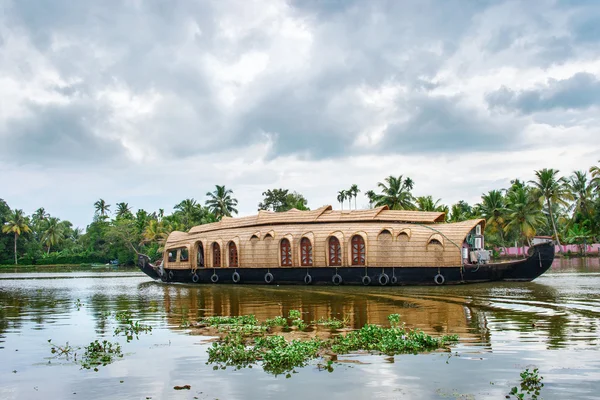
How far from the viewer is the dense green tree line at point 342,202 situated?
4616 cm

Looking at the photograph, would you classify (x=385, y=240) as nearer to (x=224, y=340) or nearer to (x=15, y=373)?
(x=224, y=340)

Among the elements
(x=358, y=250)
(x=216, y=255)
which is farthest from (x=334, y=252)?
(x=216, y=255)

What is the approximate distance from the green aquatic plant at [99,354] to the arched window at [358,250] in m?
14.3

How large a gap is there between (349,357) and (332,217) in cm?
1663

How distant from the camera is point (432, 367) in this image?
7.64 meters

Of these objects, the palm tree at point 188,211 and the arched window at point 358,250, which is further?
the palm tree at point 188,211

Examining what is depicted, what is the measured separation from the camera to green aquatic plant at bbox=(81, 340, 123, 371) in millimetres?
8461

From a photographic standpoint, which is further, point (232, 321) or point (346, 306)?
point (346, 306)

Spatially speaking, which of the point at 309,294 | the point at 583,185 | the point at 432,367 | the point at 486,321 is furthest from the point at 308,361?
the point at 583,185

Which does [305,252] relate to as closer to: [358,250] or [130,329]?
[358,250]

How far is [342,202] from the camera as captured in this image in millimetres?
69688

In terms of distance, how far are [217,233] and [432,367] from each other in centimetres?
2095

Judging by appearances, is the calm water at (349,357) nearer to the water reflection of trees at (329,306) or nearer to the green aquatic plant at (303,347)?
the water reflection of trees at (329,306)

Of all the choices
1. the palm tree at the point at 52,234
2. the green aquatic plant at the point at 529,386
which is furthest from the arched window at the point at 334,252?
the palm tree at the point at 52,234
